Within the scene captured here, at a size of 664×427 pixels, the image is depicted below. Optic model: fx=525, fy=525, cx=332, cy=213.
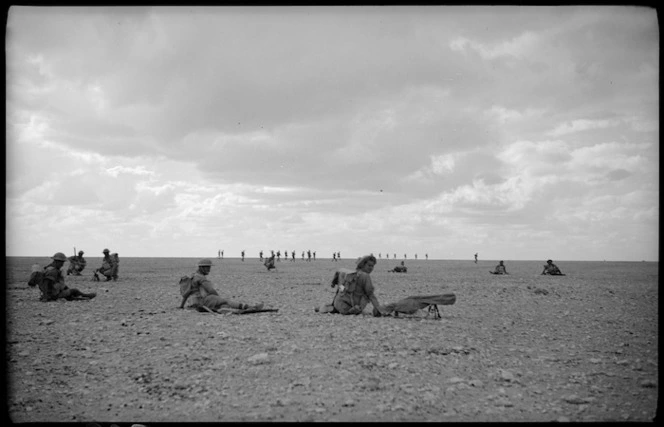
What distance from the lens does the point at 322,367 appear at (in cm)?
927

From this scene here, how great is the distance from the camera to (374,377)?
8641 millimetres

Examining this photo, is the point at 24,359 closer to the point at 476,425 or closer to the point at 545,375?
the point at 476,425

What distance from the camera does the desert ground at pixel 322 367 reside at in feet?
24.0

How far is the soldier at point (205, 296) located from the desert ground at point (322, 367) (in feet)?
1.97

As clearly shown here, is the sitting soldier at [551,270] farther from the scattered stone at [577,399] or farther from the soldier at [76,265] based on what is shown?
the scattered stone at [577,399]

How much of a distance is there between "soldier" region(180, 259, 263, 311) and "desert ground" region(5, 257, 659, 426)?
23.7 inches

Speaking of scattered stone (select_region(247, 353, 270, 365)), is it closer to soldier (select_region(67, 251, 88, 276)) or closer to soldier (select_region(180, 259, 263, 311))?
soldier (select_region(180, 259, 263, 311))

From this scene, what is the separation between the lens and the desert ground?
24.0 feet

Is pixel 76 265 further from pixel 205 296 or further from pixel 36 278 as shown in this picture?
pixel 205 296

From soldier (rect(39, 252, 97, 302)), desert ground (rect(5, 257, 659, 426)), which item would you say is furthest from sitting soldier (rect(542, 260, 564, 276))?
soldier (rect(39, 252, 97, 302))

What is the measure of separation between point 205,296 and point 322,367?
751 cm

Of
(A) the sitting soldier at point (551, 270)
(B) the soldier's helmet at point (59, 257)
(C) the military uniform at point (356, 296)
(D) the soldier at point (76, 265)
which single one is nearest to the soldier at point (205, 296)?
(C) the military uniform at point (356, 296)

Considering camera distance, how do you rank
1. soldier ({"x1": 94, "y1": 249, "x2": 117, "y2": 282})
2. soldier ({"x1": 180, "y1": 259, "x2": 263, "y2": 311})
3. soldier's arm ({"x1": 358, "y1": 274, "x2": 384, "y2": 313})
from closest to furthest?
soldier's arm ({"x1": 358, "y1": 274, "x2": 384, "y2": 313})
soldier ({"x1": 180, "y1": 259, "x2": 263, "y2": 311})
soldier ({"x1": 94, "y1": 249, "x2": 117, "y2": 282})

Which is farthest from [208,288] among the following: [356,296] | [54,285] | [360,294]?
[54,285]
